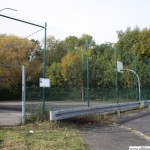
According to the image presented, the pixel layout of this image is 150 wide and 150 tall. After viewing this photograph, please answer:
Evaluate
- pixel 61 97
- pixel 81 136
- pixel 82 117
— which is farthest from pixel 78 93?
pixel 81 136

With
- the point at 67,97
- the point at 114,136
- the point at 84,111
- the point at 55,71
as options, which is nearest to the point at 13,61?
the point at 55,71

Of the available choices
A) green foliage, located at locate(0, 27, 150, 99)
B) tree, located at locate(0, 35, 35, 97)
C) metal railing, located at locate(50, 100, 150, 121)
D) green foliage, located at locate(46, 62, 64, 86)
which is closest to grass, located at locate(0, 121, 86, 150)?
metal railing, located at locate(50, 100, 150, 121)

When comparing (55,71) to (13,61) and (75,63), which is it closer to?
(75,63)

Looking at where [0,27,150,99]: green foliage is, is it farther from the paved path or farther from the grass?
the paved path

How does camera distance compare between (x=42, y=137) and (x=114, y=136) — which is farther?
(x=114, y=136)

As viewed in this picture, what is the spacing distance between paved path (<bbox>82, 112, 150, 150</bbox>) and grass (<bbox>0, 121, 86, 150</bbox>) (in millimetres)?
390

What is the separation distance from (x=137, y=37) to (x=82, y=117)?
142 ft

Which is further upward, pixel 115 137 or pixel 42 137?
pixel 42 137

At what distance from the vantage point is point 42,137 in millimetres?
10969

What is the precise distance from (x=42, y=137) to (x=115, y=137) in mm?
2407

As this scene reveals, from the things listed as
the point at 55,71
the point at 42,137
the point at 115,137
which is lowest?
the point at 115,137

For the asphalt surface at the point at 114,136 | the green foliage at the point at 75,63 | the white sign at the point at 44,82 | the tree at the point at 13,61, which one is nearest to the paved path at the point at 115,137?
the asphalt surface at the point at 114,136

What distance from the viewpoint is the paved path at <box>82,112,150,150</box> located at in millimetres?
10328

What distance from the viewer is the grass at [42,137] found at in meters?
9.66
